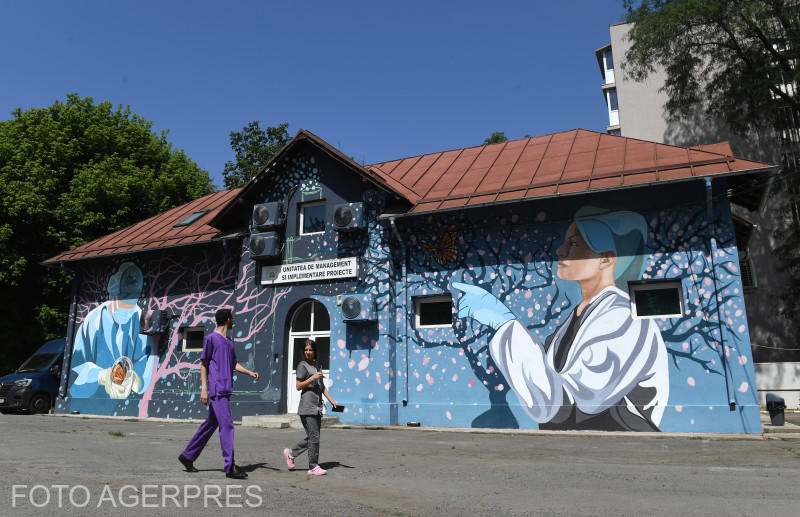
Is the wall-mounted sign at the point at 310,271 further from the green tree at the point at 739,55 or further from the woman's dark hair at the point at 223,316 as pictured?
the green tree at the point at 739,55

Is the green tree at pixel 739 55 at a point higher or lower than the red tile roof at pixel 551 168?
higher

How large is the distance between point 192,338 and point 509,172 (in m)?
10.2

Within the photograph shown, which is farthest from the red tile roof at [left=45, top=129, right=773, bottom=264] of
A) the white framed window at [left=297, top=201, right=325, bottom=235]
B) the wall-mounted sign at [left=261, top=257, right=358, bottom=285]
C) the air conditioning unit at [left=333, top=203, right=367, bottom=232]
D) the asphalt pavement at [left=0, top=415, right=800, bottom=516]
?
the asphalt pavement at [left=0, top=415, right=800, bottom=516]

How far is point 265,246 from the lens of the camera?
1497 cm

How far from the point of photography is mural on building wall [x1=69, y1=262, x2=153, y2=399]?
16.8m

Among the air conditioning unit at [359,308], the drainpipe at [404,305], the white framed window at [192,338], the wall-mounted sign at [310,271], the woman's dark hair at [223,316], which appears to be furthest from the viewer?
the white framed window at [192,338]

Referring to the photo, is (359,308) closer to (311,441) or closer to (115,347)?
(311,441)

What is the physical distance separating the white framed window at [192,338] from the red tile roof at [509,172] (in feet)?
8.29

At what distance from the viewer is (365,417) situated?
13.2 metres

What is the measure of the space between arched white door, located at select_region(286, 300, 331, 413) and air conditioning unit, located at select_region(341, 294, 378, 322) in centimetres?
115

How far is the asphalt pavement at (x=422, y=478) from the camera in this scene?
4.56 m

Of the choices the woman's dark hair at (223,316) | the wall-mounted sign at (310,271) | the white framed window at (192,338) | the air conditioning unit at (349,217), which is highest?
the air conditioning unit at (349,217)

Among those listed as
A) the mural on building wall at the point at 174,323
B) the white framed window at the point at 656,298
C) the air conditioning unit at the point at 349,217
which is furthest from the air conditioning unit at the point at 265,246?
the white framed window at the point at 656,298

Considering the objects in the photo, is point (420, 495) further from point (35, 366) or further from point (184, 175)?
point (184, 175)
